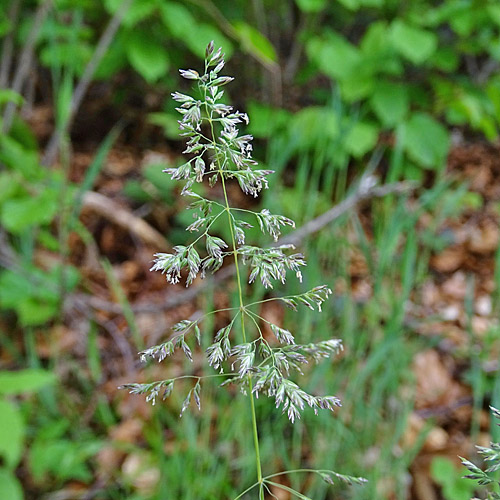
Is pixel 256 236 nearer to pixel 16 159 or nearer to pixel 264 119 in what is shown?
pixel 16 159

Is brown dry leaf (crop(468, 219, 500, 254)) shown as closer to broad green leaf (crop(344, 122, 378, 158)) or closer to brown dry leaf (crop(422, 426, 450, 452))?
broad green leaf (crop(344, 122, 378, 158))

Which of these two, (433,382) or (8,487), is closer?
(8,487)

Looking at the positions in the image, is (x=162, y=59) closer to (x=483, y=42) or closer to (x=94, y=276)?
(x=94, y=276)

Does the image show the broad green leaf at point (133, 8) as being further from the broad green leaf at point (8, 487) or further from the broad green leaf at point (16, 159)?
the broad green leaf at point (8, 487)

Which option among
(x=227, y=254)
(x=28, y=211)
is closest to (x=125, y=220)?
(x=28, y=211)

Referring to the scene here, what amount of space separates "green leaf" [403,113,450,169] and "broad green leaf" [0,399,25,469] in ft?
6.52

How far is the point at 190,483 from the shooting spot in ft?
4.06

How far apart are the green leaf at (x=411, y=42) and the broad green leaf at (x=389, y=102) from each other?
276 millimetres

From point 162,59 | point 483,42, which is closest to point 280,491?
point 162,59

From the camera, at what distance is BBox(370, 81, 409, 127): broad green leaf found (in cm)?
270

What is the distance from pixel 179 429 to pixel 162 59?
164cm

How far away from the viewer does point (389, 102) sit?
9.06ft

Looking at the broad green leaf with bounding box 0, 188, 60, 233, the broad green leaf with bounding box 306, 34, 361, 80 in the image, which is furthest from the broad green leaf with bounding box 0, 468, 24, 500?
the broad green leaf with bounding box 306, 34, 361, 80

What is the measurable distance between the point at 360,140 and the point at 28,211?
146 centimetres
